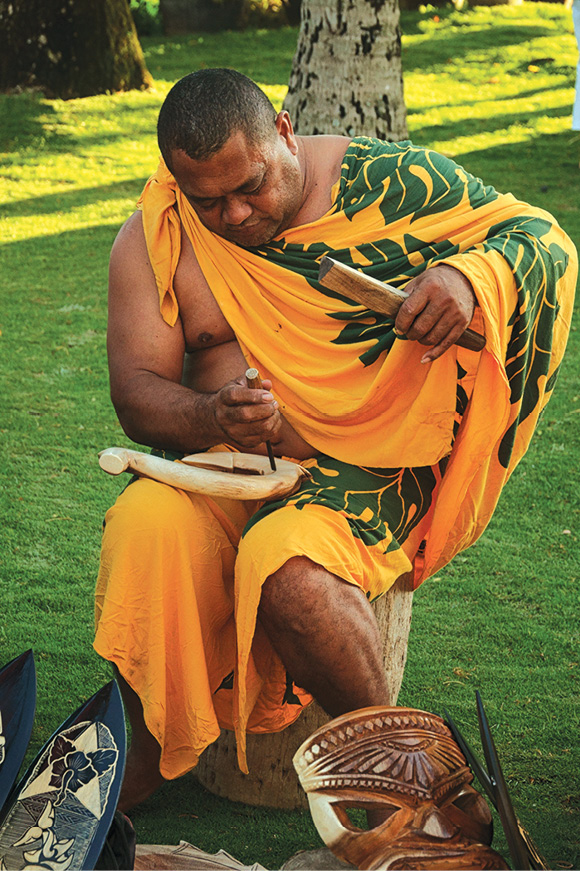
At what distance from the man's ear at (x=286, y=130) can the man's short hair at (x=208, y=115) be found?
0.18 metres

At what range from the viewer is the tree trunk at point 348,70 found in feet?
24.5

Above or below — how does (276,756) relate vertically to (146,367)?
below

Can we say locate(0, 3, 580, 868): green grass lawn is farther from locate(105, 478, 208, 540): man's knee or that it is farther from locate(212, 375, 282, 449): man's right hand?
locate(212, 375, 282, 449): man's right hand

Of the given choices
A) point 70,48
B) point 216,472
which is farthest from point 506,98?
point 216,472

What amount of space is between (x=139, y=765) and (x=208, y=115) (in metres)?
1.72

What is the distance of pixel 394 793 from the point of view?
6.01 feet

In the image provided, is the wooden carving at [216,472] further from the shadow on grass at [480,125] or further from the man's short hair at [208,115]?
the shadow on grass at [480,125]

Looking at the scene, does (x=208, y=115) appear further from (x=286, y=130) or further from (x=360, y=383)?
(x=360, y=383)

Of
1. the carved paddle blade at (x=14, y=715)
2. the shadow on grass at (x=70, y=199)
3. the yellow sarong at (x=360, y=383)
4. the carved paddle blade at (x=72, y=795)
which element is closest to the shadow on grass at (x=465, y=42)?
the shadow on grass at (x=70, y=199)

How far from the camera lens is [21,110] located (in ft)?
37.0

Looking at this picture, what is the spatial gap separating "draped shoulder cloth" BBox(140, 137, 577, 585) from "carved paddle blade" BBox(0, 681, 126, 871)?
3.27ft

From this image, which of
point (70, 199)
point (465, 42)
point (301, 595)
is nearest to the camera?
point (301, 595)

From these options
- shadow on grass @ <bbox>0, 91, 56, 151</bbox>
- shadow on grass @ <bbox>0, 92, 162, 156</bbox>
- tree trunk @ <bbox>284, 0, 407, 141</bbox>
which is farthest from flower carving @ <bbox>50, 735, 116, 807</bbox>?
shadow on grass @ <bbox>0, 91, 56, 151</bbox>

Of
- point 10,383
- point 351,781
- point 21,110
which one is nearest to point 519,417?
point 351,781
